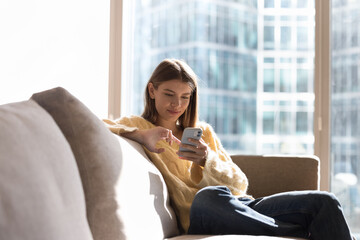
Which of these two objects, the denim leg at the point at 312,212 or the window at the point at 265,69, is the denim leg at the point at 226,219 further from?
the window at the point at 265,69

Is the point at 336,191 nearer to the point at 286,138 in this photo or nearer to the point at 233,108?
the point at 286,138

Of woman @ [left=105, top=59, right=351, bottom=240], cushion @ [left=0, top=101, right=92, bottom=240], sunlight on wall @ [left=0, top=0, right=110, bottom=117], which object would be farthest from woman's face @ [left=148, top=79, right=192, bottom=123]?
cushion @ [left=0, top=101, right=92, bottom=240]

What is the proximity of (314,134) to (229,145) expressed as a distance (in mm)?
592

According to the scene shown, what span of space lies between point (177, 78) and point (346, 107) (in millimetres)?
1454

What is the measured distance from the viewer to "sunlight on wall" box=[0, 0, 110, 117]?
2.47m

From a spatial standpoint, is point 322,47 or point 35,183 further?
point 322,47

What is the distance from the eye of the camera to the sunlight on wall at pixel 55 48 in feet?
8.11

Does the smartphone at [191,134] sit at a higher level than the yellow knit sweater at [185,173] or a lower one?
higher

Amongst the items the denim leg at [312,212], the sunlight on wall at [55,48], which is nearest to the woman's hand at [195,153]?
the denim leg at [312,212]

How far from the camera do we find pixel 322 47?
3.30m

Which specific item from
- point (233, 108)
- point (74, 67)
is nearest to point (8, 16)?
point (74, 67)

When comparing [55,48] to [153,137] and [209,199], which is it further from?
[209,199]

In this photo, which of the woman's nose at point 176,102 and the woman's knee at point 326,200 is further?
the woman's nose at point 176,102

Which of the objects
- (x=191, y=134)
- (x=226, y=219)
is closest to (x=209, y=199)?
(x=226, y=219)
